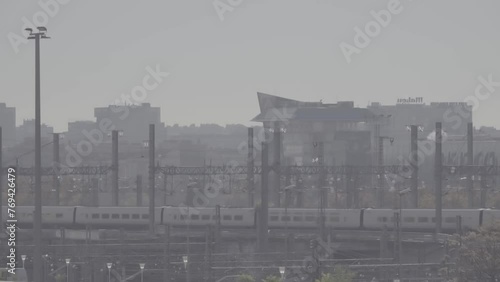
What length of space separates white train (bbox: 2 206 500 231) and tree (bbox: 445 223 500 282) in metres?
8.03

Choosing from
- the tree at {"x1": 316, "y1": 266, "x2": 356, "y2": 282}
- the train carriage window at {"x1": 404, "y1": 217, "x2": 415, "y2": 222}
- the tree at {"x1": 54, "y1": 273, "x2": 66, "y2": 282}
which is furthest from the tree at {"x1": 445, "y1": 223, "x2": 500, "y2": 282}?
the tree at {"x1": 54, "y1": 273, "x2": 66, "y2": 282}

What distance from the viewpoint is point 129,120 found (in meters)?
156

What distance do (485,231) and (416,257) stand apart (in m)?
9.36

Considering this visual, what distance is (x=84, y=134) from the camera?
14088cm

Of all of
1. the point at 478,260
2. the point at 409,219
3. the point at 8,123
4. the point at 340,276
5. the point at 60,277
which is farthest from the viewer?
the point at 8,123

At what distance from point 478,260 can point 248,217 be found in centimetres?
1520

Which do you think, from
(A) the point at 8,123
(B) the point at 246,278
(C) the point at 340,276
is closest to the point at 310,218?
(B) the point at 246,278

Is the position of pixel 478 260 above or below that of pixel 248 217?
below

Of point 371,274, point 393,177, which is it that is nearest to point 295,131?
point 393,177

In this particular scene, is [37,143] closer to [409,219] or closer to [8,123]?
[409,219]

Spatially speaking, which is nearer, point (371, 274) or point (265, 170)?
point (371, 274)

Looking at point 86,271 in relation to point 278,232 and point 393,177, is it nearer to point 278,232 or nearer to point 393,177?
point 278,232

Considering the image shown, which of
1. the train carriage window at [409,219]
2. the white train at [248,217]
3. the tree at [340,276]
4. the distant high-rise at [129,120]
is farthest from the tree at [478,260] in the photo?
the distant high-rise at [129,120]

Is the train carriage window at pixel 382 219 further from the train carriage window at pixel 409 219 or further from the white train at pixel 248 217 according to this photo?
the train carriage window at pixel 409 219
